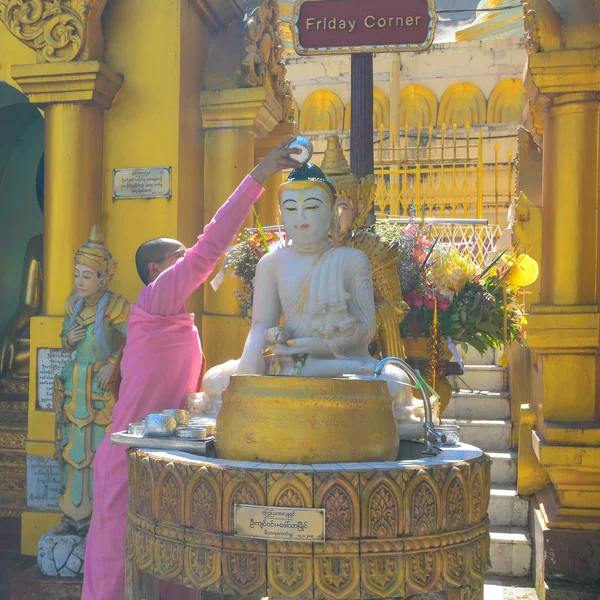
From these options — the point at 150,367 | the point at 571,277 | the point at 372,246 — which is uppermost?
the point at 372,246

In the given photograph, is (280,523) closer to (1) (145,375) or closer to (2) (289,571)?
(2) (289,571)

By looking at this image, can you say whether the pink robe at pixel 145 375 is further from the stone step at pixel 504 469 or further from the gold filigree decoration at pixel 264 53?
the stone step at pixel 504 469

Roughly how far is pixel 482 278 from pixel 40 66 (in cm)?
318

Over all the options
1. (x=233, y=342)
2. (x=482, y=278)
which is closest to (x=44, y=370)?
(x=233, y=342)

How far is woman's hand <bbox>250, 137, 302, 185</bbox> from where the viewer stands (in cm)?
388

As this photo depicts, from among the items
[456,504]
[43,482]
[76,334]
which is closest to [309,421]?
[456,504]

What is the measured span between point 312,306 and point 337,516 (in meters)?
1.30

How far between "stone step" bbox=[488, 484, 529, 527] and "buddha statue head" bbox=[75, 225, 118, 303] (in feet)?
10.4

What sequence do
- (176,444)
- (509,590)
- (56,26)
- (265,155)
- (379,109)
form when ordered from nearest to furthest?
(176,444) → (509,590) → (56,26) → (265,155) → (379,109)

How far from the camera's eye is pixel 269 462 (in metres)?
2.92

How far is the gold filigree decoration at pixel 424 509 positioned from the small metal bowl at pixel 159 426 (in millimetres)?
1049

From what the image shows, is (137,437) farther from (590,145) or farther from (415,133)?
(415,133)

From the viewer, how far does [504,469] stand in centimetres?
639

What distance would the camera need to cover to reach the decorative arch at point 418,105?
46.9 ft
